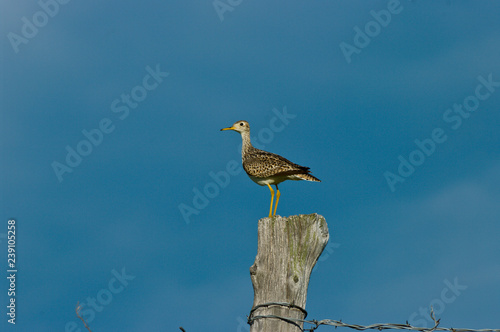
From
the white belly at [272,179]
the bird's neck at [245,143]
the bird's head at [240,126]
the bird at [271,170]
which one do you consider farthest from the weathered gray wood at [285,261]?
the bird's head at [240,126]

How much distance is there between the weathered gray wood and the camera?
5688 mm

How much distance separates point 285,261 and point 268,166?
479cm

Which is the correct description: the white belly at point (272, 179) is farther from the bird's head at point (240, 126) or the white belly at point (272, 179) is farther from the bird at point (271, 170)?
the bird's head at point (240, 126)

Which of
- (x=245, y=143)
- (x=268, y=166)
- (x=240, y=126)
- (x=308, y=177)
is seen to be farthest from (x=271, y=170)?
(x=240, y=126)

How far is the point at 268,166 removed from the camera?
10.4 meters

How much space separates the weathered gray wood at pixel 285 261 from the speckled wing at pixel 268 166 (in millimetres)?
4167

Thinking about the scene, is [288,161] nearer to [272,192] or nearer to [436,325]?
[272,192]

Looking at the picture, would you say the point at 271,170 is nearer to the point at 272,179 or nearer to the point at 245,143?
the point at 272,179

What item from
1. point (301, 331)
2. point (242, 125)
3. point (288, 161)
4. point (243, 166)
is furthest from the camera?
point (242, 125)

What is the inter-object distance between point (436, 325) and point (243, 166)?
5959mm

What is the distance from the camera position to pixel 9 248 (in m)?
10.6

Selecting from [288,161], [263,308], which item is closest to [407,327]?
[263,308]

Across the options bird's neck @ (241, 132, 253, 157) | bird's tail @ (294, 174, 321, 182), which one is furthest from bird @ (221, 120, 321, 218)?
bird's neck @ (241, 132, 253, 157)

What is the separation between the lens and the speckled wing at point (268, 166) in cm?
1005
